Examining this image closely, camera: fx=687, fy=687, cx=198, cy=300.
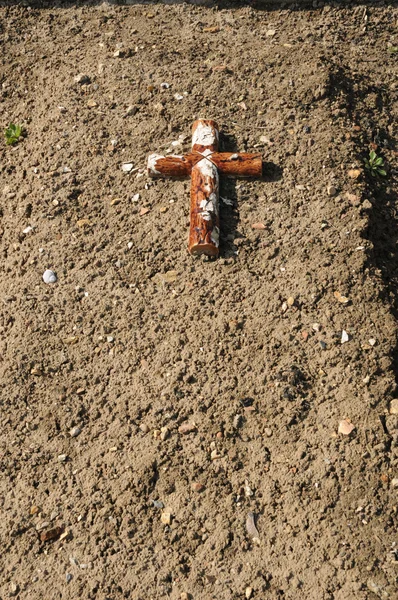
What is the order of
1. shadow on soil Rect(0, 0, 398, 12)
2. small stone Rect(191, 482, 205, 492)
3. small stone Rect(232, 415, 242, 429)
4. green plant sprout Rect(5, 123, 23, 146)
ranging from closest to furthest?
small stone Rect(191, 482, 205, 492) → small stone Rect(232, 415, 242, 429) → green plant sprout Rect(5, 123, 23, 146) → shadow on soil Rect(0, 0, 398, 12)

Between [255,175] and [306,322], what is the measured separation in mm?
882

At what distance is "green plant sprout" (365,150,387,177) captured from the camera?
3732mm

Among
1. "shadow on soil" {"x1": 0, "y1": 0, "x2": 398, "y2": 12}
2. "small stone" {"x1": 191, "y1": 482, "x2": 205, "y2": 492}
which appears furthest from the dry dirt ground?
"shadow on soil" {"x1": 0, "y1": 0, "x2": 398, "y2": 12}

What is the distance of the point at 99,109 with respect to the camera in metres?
4.10

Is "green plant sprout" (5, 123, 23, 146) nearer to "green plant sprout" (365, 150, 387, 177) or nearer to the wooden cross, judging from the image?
the wooden cross

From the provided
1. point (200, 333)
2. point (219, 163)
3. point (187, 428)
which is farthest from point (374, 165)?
point (187, 428)

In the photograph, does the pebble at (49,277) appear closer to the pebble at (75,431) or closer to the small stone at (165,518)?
the pebble at (75,431)

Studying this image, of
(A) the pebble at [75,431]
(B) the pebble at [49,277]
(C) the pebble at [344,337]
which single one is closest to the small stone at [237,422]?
(C) the pebble at [344,337]

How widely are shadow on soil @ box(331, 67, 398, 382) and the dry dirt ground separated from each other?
0.04 ft

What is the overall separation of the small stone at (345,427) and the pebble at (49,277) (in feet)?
5.26

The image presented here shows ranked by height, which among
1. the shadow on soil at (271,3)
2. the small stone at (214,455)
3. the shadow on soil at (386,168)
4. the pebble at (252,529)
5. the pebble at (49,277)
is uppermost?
the shadow on soil at (271,3)

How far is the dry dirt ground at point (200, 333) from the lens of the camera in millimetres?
2742

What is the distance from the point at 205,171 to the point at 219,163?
0.12 m

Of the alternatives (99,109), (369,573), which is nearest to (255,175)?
(99,109)
